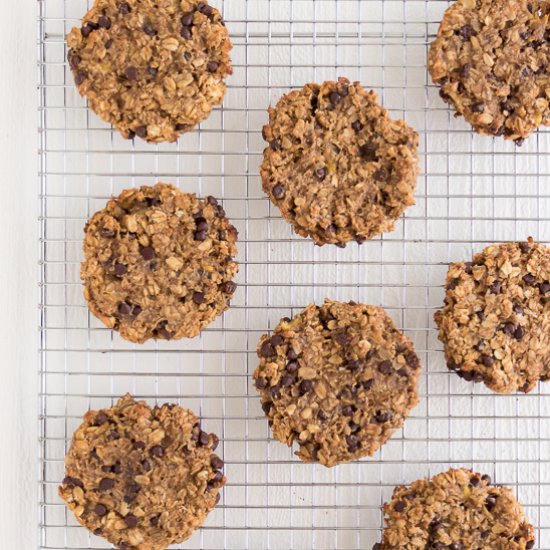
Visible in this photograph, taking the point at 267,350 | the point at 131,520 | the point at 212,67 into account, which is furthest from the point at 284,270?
the point at 131,520

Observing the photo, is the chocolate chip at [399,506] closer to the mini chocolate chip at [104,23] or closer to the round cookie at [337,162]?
the round cookie at [337,162]

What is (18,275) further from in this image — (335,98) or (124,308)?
(335,98)

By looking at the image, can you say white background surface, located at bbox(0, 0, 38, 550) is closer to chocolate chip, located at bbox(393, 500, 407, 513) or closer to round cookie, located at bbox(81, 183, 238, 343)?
round cookie, located at bbox(81, 183, 238, 343)

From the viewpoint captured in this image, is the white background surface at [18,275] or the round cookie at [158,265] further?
the white background surface at [18,275]

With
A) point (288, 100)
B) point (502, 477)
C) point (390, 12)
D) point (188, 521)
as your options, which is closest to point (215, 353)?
point (188, 521)

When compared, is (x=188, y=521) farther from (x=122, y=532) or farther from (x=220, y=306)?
(x=220, y=306)

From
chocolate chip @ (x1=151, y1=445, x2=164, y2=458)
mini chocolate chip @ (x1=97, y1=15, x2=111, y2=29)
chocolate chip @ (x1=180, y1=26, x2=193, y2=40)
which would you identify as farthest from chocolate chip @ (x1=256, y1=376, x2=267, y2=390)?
mini chocolate chip @ (x1=97, y1=15, x2=111, y2=29)

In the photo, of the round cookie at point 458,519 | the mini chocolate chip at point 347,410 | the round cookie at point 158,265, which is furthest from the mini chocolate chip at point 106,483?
the round cookie at point 458,519

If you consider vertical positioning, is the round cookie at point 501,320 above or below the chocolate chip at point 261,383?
above
